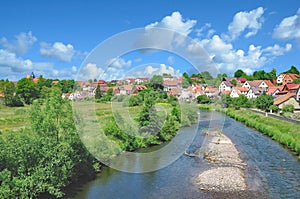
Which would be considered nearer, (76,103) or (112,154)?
(76,103)

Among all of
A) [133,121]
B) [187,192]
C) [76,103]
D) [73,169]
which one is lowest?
[187,192]

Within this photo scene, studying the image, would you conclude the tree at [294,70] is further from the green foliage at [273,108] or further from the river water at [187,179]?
the river water at [187,179]

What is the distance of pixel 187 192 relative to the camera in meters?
14.2

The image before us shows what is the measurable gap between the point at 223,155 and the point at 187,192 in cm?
798

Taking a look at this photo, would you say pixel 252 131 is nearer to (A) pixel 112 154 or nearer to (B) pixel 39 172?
(A) pixel 112 154

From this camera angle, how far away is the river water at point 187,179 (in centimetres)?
1412

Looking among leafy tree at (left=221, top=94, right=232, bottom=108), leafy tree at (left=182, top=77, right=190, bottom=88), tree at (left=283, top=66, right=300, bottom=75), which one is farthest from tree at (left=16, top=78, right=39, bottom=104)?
tree at (left=283, top=66, right=300, bottom=75)

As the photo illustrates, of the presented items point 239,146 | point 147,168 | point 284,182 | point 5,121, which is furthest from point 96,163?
point 5,121

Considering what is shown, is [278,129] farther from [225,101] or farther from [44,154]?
[44,154]

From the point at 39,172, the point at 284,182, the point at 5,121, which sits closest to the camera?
the point at 39,172

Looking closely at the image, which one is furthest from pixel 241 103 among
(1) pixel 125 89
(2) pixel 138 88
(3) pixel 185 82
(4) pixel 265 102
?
(1) pixel 125 89

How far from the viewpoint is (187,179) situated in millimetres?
16312

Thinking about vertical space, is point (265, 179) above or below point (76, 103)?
below

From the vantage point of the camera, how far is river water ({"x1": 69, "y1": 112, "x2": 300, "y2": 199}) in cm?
1412
